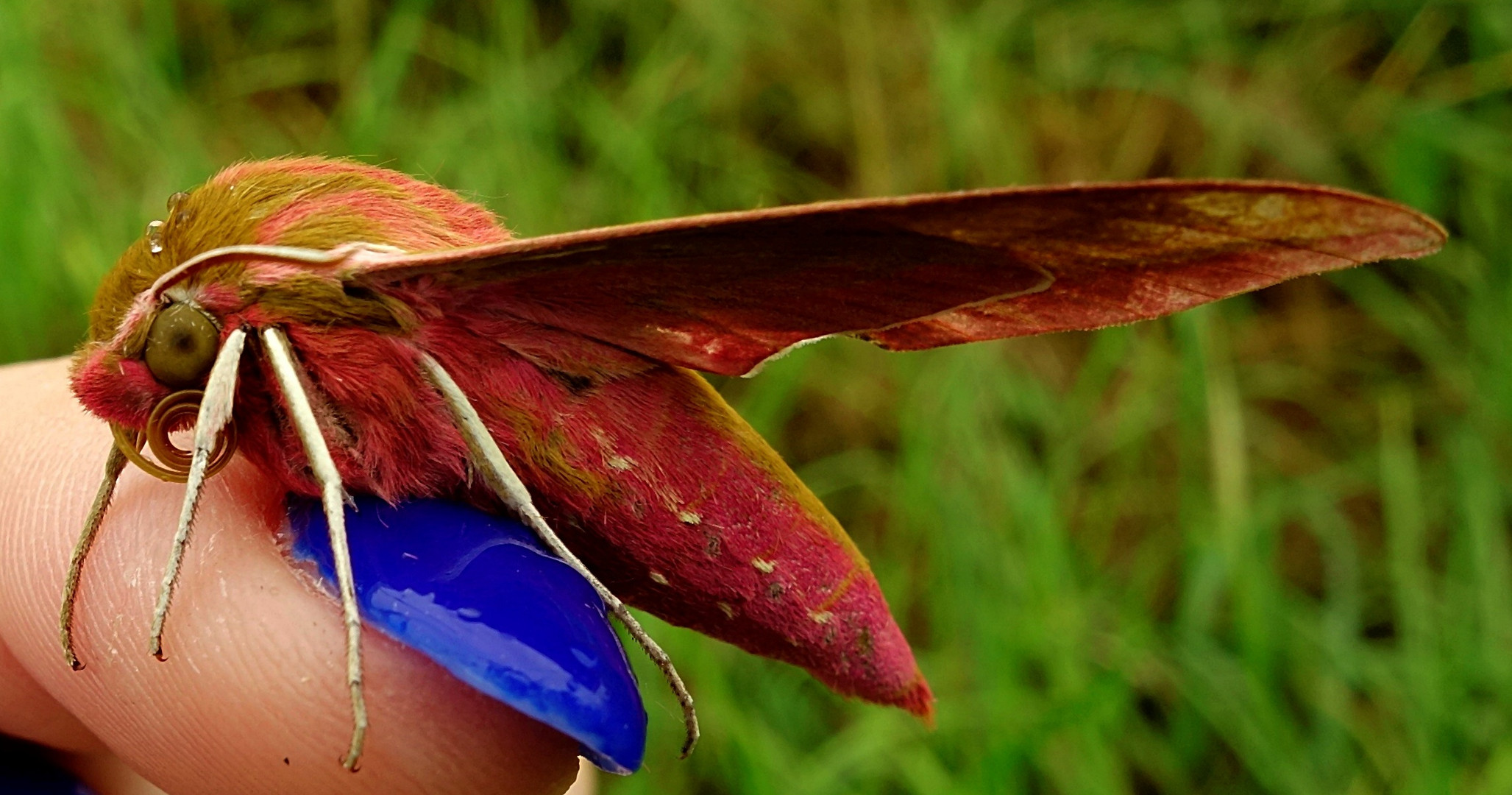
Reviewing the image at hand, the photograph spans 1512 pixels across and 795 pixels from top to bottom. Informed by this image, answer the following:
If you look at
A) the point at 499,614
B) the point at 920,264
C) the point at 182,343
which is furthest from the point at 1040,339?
the point at 182,343

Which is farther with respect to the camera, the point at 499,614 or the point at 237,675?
the point at 237,675

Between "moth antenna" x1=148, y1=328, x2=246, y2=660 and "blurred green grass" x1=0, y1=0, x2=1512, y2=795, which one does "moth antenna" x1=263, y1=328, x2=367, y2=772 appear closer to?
"moth antenna" x1=148, y1=328, x2=246, y2=660

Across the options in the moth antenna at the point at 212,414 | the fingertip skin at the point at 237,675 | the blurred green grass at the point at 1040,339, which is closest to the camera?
the moth antenna at the point at 212,414

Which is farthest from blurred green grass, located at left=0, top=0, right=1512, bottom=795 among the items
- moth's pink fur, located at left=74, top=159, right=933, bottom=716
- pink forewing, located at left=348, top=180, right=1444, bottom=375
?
pink forewing, located at left=348, top=180, right=1444, bottom=375

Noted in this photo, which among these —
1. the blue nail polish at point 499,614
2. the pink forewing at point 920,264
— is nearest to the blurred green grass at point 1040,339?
the blue nail polish at point 499,614

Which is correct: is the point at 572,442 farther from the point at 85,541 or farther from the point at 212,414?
the point at 85,541

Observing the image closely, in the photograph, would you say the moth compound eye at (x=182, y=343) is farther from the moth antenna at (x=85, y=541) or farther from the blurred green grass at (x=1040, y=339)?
the blurred green grass at (x=1040, y=339)

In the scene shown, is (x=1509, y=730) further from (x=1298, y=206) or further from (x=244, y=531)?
(x=244, y=531)
